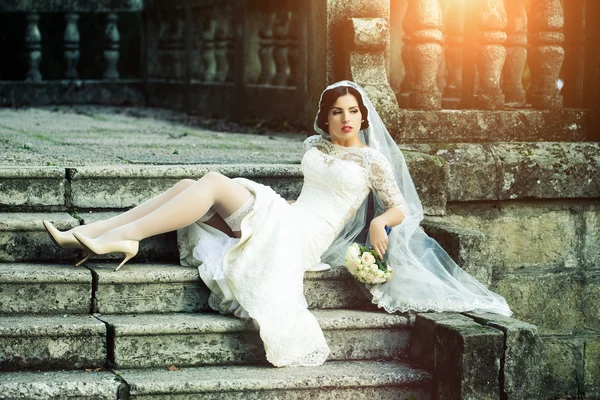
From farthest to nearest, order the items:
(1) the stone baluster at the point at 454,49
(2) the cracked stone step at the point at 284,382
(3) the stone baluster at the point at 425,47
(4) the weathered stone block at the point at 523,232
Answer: (1) the stone baluster at the point at 454,49 → (4) the weathered stone block at the point at 523,232 → (3) the stone baluster at the point at 425,47 → (2) the cracked stone step at the point at 284,382

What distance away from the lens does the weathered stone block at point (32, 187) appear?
542 centimetres

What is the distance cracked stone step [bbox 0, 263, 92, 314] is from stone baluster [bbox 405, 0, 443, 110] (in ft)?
→ 8.03

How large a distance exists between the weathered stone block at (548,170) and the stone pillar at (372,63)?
714 mm

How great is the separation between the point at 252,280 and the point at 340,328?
1.55 feet

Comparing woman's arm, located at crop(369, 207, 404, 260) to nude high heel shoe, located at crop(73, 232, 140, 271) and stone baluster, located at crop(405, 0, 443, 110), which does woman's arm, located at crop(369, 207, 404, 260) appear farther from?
stone baluster, located at crop(405, 0, 443, 110)

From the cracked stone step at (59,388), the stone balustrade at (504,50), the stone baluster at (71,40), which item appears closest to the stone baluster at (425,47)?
the stone balustrade at (504,50)

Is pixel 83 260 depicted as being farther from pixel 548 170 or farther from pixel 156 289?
pixel 548 170

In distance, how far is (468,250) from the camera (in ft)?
17.7

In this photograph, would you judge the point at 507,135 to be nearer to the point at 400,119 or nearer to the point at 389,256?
the point at 400,119

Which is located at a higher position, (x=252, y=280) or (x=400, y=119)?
(x=400, y=119)

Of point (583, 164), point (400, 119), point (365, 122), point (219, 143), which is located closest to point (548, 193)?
point (583, 164)

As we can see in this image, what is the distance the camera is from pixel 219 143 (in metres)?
7.84

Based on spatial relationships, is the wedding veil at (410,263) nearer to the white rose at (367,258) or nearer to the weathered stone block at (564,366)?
the white rose at (367,258)

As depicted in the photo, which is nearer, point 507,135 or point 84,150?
point 507,135
